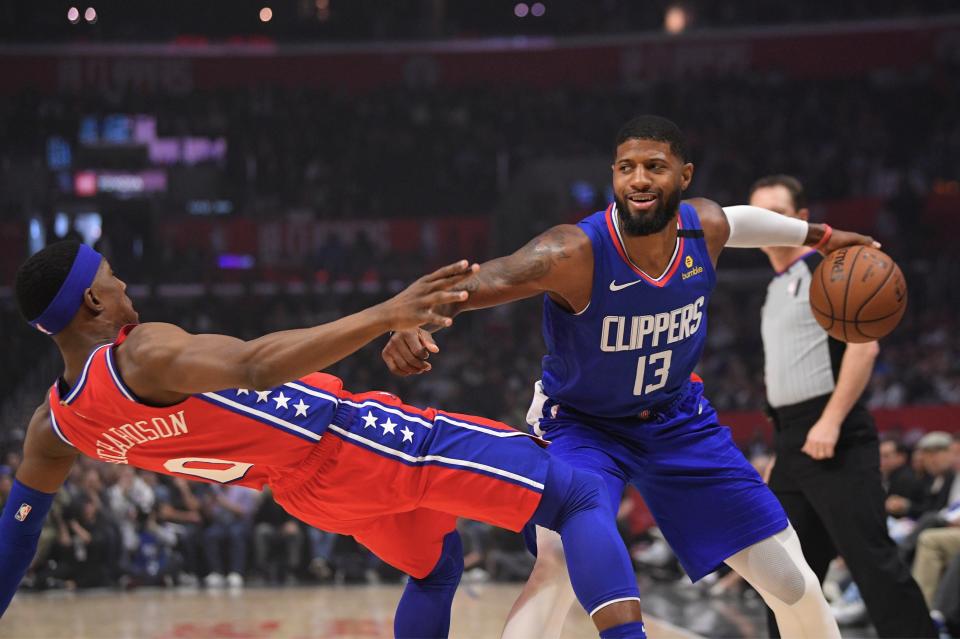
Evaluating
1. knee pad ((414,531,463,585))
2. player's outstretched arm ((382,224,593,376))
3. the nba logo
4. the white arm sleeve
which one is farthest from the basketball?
the nba logo

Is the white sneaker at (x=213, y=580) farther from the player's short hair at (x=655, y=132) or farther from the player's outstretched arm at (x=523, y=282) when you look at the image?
the player's short hair at (x=655, y=132)

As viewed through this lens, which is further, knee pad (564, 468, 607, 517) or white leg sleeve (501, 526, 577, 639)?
white leg sleeve (501, 526, 577, 639)

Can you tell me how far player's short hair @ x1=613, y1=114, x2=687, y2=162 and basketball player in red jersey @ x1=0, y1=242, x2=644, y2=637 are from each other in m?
0.84

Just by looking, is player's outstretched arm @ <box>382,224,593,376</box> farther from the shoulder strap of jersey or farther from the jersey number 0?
the jersey number 0

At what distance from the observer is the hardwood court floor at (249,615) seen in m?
7.43

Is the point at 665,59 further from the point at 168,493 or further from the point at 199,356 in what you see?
the point at 199,356

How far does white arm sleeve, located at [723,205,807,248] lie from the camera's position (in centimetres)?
417

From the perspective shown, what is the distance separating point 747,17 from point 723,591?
15.7 metres

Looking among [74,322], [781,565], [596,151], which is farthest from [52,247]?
[596,151]

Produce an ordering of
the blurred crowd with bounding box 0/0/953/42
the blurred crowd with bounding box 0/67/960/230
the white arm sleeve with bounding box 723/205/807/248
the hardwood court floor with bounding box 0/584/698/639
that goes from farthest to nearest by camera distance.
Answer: the blurred crowd with bounding box 0/0/953/42 → the blurred crowd with bounding box 0/67/960/230 → the hardwood court floor with bounding box 0/584/698/639 → the white arm sleeve with bounding box 723/205/807/248

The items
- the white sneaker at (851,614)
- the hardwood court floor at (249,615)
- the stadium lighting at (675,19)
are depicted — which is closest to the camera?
the hardwood court floor at (249,615)

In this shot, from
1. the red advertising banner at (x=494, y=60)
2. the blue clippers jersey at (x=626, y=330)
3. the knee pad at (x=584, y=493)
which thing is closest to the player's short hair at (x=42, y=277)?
the blue clippers jersey at (x=626, y=330)

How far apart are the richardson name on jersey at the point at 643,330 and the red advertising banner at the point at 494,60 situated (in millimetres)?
18386

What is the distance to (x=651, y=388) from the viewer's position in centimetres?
383
